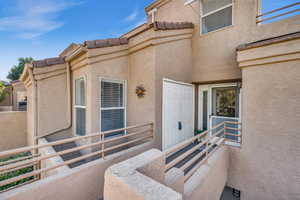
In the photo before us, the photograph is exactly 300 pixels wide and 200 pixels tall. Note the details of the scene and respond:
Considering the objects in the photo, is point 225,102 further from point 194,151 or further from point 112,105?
point 112,105

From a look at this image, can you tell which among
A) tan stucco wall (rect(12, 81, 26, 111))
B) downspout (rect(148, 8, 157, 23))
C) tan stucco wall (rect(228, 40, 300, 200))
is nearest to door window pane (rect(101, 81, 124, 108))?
tan stucco wall (rect(228, 40, 300, 200))

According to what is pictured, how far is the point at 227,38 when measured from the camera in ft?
15.4

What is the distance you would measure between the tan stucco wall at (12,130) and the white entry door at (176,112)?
755 centimetres

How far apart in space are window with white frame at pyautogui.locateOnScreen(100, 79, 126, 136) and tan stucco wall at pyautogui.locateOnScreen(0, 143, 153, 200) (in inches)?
56.6

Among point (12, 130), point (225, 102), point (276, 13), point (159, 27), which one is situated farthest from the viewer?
point (12, 130)

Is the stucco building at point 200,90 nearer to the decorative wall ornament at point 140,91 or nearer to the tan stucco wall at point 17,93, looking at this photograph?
the decorative wall ornament at point 140,91

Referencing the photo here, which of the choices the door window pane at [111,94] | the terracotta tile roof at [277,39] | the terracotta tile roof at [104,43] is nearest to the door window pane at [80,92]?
the door window pane at [111,94]

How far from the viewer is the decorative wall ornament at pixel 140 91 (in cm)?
415

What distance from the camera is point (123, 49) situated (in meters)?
4.47

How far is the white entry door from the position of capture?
4121 millimetres

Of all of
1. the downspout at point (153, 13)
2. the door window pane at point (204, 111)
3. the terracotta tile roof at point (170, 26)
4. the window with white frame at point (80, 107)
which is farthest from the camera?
the downspout at point (153, 13)

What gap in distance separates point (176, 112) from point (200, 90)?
1823 millimetres

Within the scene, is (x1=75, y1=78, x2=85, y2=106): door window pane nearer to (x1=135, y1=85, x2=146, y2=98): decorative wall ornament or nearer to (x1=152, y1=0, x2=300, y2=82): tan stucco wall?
(x1=135, y1=85, x2=146, y2=98): decorative wall ornament

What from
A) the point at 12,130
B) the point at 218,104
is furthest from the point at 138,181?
the point at 12,130
